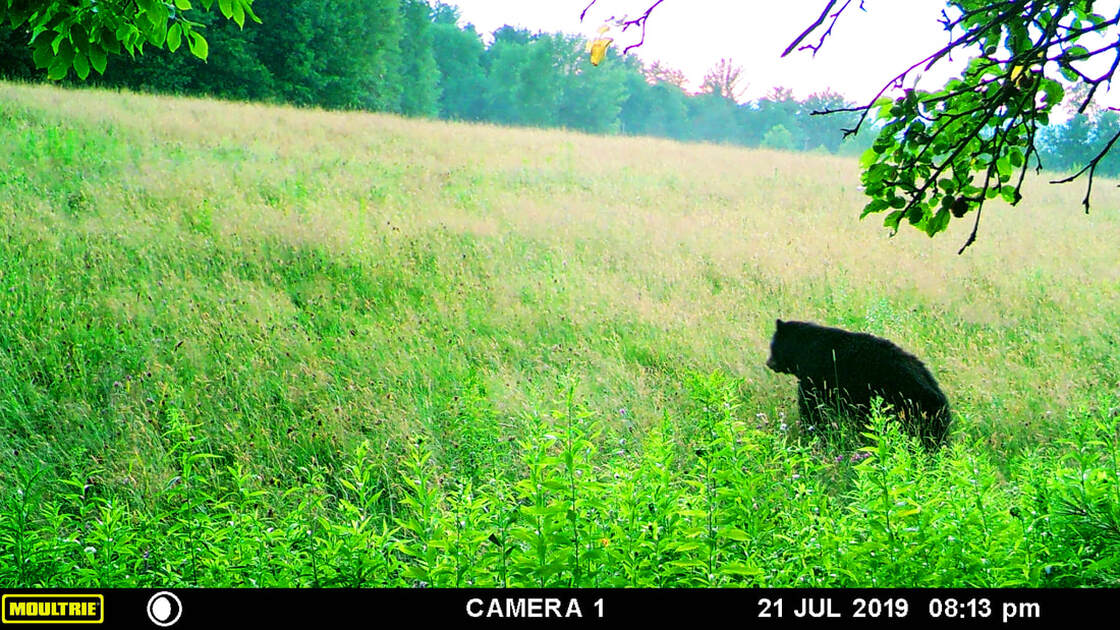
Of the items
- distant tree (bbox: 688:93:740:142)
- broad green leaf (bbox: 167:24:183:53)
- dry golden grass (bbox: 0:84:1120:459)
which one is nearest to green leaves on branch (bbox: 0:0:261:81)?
broad green leaf (bbox: 167:24:183:53)

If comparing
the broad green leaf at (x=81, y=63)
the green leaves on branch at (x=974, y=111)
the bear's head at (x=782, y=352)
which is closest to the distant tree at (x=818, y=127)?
the bear's head at (x=782, y=352)

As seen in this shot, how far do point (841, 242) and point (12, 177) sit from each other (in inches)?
477

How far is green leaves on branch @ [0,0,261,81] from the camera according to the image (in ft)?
12.3

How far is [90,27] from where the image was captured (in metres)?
4.02

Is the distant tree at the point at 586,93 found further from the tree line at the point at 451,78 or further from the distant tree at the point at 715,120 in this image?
the distant tree at the point at 715,120

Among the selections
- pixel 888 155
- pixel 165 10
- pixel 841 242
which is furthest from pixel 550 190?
pixel 888 155
